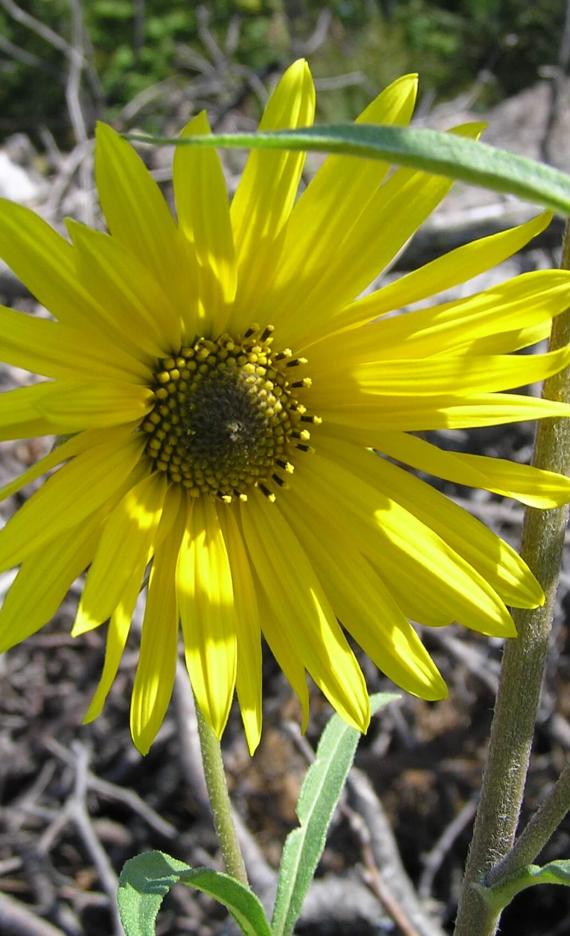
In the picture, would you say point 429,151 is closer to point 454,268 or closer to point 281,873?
point 454,268

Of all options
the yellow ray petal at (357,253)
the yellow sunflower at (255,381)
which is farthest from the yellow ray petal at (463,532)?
the yellow ray petal at (357,253)

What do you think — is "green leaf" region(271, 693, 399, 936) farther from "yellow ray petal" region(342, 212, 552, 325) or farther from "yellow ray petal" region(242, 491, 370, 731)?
"yellow ray petal" region(342, 212, 552, 325)

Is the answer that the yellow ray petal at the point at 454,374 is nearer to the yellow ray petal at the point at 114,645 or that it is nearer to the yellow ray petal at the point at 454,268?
the yellow ray petal at the point at 454,268

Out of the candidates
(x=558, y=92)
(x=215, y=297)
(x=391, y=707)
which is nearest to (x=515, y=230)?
(x=215, y=297)

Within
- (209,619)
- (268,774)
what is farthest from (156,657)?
(268,774)

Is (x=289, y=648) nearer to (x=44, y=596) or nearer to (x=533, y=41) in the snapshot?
(x=44, y=596)

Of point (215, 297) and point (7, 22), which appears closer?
point (215, 297)

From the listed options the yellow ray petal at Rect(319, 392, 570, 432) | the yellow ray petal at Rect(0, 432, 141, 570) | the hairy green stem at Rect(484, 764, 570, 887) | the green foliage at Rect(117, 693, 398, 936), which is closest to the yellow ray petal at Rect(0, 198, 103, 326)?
the yellow ray petal at Rect(0, 432, 141, 570)
